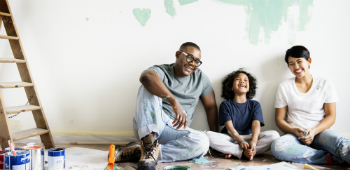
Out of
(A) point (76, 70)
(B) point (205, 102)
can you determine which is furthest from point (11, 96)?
(B) point (205, 102)

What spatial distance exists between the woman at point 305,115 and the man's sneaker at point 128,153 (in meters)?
1.08

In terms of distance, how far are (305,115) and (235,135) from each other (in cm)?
67

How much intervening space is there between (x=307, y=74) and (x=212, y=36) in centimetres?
94

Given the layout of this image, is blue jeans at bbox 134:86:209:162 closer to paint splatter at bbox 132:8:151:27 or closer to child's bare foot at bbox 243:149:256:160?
child's bare foot at bbox 243:149:256:160

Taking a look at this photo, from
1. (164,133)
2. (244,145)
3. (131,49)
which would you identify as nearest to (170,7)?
(131,49)

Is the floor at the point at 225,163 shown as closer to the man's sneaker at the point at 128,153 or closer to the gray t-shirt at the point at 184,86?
the man's sneaker at the point at 128,153

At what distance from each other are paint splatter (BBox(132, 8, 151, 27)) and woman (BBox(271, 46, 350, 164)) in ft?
4.53

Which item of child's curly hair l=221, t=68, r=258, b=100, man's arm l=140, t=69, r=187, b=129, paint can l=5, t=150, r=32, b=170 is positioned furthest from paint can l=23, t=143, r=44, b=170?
child's curly hair l=221, t=68, r=258, b=100

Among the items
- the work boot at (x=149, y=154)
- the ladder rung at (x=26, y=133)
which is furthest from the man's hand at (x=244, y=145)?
the ladder rung at (x=26, y=133)

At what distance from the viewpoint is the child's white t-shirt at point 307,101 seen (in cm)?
212

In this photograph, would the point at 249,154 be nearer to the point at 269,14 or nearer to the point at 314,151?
the point at 314,151

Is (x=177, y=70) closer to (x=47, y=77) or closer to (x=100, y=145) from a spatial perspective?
(x=100, y=145)

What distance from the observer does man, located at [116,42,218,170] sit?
1.74m

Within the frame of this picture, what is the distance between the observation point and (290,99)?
2.20 meters
